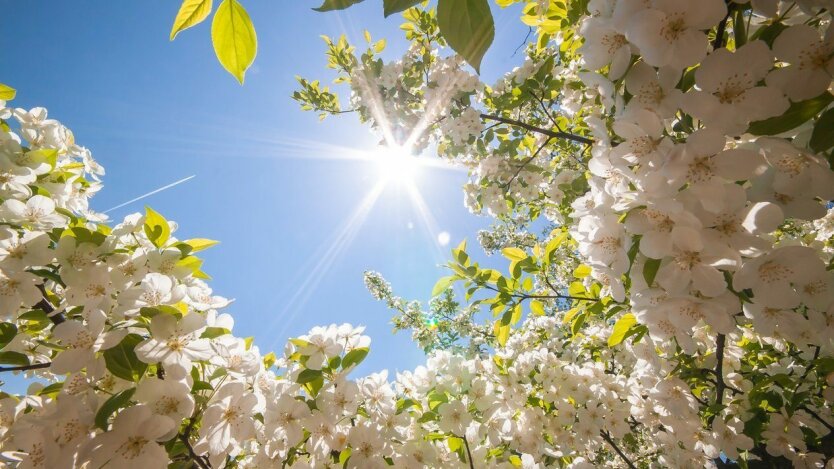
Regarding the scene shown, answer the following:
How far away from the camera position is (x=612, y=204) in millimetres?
1259

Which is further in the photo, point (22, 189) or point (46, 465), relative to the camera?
point (22, 189)

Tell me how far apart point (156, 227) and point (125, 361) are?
584mm

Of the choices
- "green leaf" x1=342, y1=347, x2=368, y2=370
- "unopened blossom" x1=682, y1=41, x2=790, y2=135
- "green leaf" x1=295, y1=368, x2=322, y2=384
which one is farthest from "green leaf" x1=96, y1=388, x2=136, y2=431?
"unopened blossom" x1=682, y1=41, x2=790, y2=135

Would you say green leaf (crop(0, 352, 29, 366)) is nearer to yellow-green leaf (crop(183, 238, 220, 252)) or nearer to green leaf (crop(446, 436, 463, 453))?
yellow-green leaf (crop(183, 238, 220, 252))

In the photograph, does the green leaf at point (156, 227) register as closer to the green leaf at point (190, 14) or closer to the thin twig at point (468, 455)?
the green leaf at point (190, 14)

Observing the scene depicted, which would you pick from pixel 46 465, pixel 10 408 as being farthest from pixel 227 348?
pixel 10 408

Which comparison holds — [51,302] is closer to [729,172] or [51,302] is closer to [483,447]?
[483,447]

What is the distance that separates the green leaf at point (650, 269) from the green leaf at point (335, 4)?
3.82ft

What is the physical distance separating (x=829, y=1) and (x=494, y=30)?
3.09ft

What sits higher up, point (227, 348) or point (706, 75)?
point (227, 348)

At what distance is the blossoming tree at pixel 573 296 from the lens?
99 centimetres

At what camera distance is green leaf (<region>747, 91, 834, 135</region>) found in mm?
964

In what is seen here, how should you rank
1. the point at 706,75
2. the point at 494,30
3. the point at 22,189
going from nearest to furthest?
the point at 494,30
the point at 706,75
the point at 22,189

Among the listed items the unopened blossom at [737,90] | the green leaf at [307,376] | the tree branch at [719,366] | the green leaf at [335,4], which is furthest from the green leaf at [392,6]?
the tree branch at [719,366]
